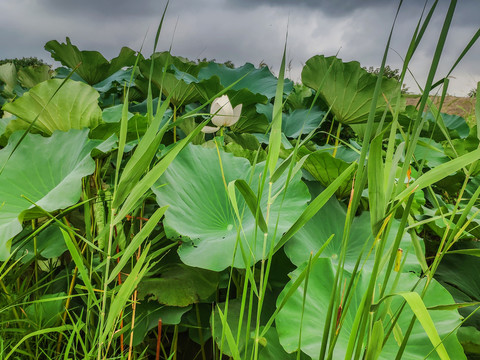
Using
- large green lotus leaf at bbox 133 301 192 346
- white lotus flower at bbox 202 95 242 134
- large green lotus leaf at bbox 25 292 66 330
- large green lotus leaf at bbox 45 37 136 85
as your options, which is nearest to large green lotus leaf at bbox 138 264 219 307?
large green lotus leaf at bbox 133 301 192 346

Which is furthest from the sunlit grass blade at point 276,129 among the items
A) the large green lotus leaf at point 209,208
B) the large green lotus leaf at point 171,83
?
the large green lotus leaf at point 171,83

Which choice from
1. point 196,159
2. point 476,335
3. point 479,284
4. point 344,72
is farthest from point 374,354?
point 344,72

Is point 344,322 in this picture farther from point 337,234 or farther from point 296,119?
point 296,119

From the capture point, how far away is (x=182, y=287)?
760 millimetres

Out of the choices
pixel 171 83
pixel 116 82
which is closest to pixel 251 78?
pixel 171 83

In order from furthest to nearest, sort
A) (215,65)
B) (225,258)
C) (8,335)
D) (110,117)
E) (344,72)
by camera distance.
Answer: (215,65) → (344,72) → (110,117) → (8,335) → (225,258)

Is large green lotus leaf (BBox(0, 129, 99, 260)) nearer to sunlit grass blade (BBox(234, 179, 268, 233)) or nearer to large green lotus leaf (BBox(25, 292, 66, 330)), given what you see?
large green lotus leaf (BBox(25, 292, 66, 330))

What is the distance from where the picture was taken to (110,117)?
3.51ft

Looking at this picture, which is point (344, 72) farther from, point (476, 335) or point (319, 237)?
point (476, 335)

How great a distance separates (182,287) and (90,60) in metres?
1.26

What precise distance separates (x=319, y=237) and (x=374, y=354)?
0.50 metres

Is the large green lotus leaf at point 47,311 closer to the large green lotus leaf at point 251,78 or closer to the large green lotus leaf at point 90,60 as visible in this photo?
the large green lotus leaf at point 251,78

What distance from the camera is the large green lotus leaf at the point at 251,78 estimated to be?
1.52m

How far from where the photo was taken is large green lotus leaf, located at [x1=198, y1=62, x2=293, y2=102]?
1.52 meters
